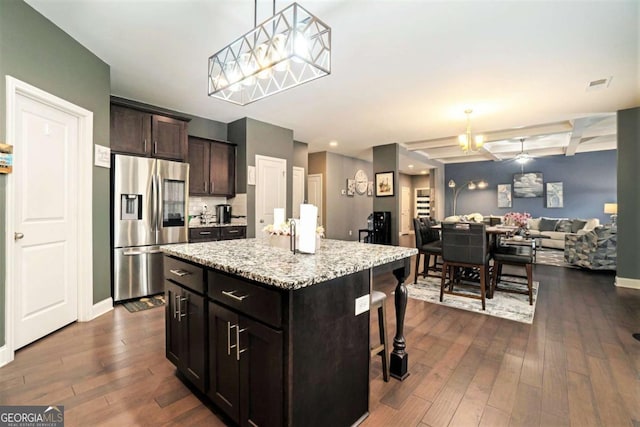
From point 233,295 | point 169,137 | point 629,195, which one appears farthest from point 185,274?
point 629,195

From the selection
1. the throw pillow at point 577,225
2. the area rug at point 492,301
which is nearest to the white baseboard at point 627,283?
the area rug at point 492,301

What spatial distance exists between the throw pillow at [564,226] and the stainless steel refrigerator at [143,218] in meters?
8.78

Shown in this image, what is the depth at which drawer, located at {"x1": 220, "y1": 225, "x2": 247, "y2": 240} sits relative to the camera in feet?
14.5

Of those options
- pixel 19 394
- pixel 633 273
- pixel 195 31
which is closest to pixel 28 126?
pixel 195 31

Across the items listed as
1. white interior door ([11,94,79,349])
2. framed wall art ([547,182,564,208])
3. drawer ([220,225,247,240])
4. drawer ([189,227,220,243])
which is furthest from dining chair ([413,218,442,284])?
framed wall art ([547,182,564,208])

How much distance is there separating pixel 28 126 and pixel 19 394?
1.96 meters

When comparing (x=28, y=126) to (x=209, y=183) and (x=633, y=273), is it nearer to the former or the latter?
(x=209, y=183)

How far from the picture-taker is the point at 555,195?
855 cm

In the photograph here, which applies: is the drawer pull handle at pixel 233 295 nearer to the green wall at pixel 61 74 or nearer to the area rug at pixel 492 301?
the green wall at pixel 61 74

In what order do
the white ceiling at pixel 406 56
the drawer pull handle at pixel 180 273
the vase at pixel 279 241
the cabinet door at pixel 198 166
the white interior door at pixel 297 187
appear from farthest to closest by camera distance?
the white interior door at pixel 297 187, the cabinet door at pixel 198 166, the white ceiling at pixel 406 56, the vase at pixel 279 241, the drawer pull handle at pixel 180 273

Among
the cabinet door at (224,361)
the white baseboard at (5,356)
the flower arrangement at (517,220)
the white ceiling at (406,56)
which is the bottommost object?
the white baseboard at (5,356)

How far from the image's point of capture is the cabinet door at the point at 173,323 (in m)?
1.83

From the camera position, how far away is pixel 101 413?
156 centimetres

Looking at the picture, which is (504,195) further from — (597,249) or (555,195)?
(597,249)
